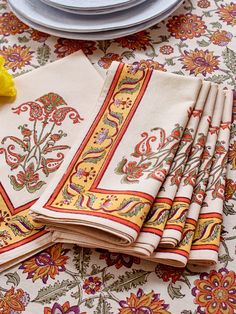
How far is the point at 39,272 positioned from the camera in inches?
28.4

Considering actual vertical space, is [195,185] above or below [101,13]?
below

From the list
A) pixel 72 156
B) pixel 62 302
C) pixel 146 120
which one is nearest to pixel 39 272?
pixel 62 302

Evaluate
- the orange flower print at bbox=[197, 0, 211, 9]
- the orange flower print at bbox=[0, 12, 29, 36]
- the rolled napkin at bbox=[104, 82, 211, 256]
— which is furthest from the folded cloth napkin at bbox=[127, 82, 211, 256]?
the orange flower print at bbox=[0, 12, 29, 36]

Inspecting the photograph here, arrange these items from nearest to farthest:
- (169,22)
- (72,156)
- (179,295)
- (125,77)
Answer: (179,295) < (72,156) < (125,77) < (169,22)

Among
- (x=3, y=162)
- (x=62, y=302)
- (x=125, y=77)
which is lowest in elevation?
(x=62, y=302)

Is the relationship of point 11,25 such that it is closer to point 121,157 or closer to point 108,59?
point 108,59

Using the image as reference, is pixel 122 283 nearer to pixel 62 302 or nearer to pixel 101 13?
pixel 62 302

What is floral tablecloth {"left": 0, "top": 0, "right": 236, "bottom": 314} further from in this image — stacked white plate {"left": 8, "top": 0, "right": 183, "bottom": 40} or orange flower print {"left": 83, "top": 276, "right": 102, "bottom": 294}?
stacked white plate {"left": 8, "top": 0, "right": 183, "bottom": 40}

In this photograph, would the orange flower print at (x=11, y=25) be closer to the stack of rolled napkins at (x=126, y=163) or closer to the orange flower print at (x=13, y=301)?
the stack of rolled napkins at (x=126, y=163)

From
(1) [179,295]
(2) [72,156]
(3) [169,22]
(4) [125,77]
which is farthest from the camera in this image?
(3) [169,22]

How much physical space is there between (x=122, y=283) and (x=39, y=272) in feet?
0.37

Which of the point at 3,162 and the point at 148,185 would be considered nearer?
the point at 148,185

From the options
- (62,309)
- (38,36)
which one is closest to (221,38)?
(38,36)

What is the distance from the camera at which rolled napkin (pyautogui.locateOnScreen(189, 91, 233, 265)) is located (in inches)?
27.8
